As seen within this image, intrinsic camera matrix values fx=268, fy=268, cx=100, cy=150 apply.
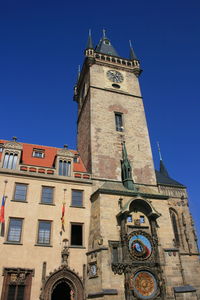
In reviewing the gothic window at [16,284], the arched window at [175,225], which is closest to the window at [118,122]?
Answer: the arched window at [175,225]

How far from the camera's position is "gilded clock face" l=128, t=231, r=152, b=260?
20.2 metres

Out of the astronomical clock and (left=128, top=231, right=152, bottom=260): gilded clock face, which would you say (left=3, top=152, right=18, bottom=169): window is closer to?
the astronomical clock

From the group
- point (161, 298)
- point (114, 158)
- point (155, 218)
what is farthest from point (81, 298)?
point (114, 158)

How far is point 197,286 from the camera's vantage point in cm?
2245

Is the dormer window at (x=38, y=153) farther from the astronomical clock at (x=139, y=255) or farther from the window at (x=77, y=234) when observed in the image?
the astronomical clock at (x=139, y=255)

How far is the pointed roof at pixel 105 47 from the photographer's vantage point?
3881 centimetres

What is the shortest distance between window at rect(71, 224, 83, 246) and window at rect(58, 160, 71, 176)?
4.83m

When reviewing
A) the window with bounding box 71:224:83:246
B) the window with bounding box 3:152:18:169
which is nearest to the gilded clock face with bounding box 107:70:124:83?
the window with bounding box 3:152:18:169

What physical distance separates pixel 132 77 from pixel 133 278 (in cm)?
2439

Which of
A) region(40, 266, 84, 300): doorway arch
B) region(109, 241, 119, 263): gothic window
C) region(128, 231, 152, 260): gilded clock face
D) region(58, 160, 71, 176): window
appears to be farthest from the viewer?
region(58, 160, 71, 176): window

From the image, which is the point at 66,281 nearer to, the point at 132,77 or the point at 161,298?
the point at 161,298

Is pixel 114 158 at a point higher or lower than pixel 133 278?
higher

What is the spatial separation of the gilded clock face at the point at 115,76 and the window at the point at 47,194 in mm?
16670

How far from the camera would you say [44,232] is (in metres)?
21.0
